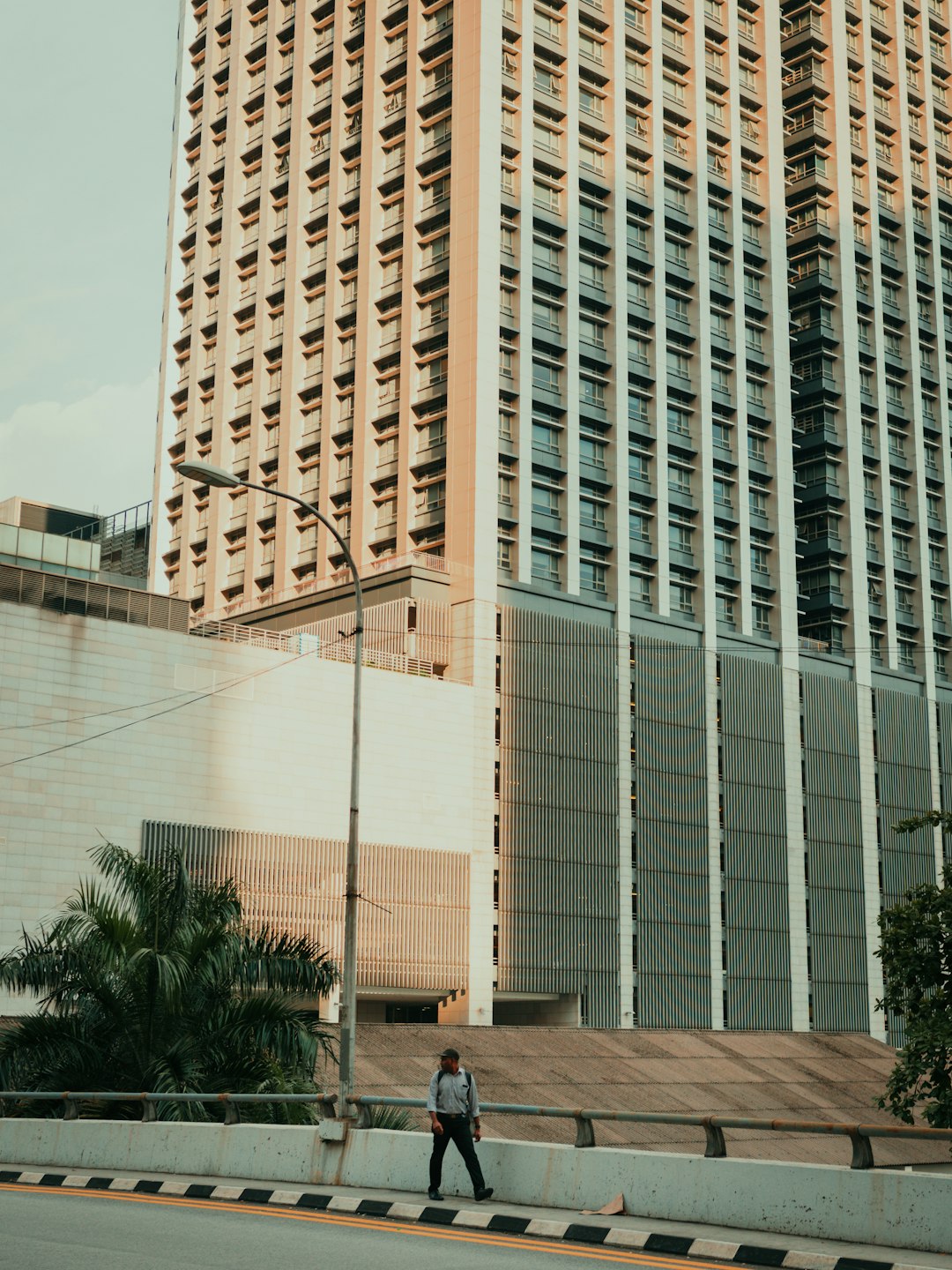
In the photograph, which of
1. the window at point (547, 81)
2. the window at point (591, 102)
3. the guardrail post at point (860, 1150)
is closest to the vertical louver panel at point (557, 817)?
the window at point (591, 102)

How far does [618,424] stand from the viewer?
77125 millimetres

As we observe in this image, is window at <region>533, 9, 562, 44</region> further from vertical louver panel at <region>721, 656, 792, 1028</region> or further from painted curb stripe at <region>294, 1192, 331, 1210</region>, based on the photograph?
painted curb stripe at <region>294, 1192, 331, 1210</region>

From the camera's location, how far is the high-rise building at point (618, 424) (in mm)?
72312

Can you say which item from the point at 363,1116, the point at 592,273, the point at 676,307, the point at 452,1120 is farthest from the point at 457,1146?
the point at 676,307

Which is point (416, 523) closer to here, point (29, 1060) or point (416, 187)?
point (416, 187)

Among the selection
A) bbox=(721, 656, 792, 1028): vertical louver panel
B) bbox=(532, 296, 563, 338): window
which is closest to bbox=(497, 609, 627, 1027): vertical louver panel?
bbox=(721, 656, 792, 1028): vertical louver panel

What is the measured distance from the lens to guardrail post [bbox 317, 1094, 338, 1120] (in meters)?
20.0

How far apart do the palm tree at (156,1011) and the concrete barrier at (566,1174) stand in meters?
3.78

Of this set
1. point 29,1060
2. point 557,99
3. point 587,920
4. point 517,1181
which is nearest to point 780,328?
point 557,99

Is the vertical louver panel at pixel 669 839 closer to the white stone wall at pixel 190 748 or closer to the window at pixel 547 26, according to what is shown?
the white stone wall at pixel 190 748

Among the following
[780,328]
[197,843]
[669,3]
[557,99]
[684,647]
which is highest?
[669,3]

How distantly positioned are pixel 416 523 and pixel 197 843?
20113 mm

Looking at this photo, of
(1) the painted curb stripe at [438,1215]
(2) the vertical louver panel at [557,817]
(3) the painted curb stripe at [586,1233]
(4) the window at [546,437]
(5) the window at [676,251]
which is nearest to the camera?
(3) the painted curb stripe at [586,1233]

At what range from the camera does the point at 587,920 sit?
232 feet
